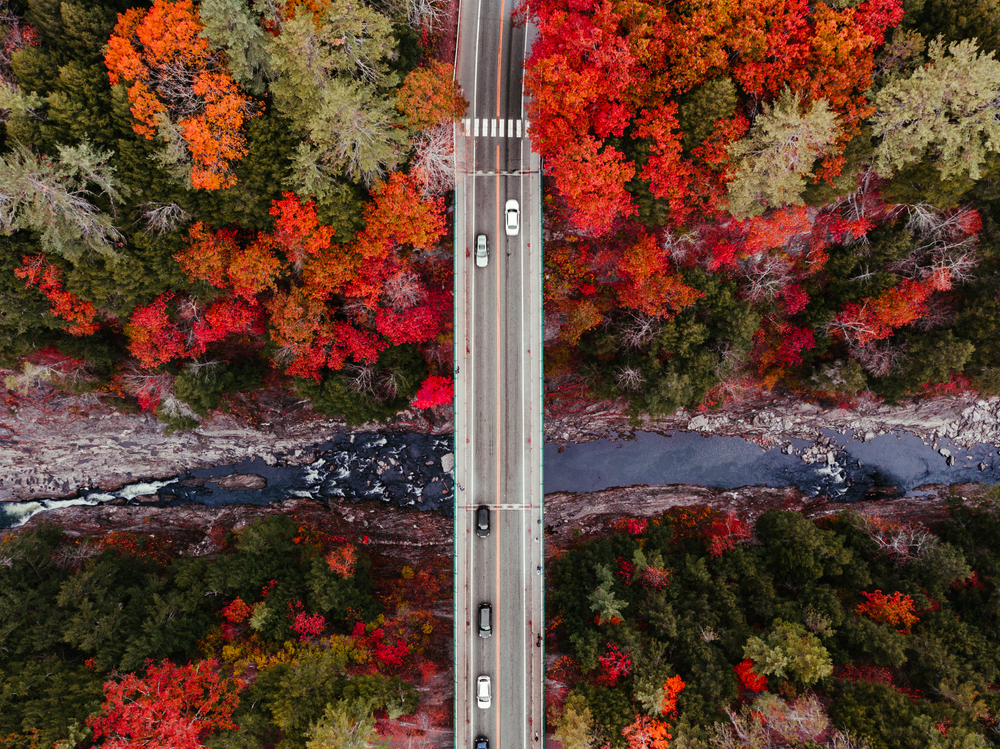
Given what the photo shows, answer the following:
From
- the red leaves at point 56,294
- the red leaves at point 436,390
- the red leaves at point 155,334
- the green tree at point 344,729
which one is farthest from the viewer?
the red leaves at point 436,390

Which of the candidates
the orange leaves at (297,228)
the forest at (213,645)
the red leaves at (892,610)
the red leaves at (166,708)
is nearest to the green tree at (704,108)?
the orange leaves at (297,228)

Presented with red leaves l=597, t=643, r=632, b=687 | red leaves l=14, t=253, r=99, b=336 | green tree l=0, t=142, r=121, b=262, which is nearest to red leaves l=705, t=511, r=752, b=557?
red leaves l=597, t=643, r=632, b=687

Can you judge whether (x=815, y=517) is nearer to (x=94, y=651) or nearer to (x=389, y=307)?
(x=389, y=307)

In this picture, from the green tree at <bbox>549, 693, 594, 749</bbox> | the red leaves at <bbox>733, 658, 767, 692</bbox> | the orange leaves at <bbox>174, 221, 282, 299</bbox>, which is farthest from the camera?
the red leaves at <bbox>733, 658, 767, 692</bbox>

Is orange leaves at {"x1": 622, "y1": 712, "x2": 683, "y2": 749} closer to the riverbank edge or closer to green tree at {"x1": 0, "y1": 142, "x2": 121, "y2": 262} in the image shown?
the riverbank edge

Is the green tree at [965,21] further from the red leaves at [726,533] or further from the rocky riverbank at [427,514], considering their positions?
the red leaves at [726,533]

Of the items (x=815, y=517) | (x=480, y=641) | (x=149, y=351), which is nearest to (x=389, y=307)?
(x=149, y=351)
